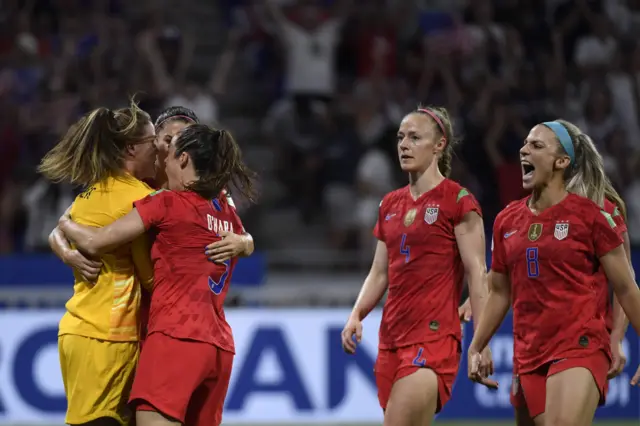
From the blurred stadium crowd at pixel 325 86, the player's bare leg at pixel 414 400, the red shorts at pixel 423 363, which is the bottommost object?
the player's bare leg at pixel 414 400

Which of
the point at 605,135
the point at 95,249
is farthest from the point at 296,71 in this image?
the point at 95,249

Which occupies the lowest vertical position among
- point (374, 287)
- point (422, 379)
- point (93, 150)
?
point (422, 379)

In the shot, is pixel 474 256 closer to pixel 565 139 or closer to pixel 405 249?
pixel 405 249

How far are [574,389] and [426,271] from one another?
3.51 ft

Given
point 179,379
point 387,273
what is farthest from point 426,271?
point 179,379

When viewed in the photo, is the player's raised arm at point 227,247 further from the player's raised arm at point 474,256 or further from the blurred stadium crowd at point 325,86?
the blurred stadium crowd at point 325,86

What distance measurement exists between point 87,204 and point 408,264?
73.6 inches

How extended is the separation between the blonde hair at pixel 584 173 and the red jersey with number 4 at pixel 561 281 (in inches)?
3.5

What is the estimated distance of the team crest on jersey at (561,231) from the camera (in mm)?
5871

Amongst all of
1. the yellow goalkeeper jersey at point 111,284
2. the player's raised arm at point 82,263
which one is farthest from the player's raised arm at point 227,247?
the player's raised arm at point 82,263

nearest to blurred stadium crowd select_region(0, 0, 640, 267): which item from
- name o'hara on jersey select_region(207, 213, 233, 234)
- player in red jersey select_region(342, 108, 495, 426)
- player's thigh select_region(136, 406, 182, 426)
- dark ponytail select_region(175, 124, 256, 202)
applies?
player in red jersey select_region(342, 108, 495, 426)

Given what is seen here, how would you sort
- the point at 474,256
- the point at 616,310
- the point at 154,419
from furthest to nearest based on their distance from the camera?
the point at 616,310 < the point at 474,256 < the point at 154,419

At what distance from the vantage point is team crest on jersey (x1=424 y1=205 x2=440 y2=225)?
6.26m

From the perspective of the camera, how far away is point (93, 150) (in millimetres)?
5492
